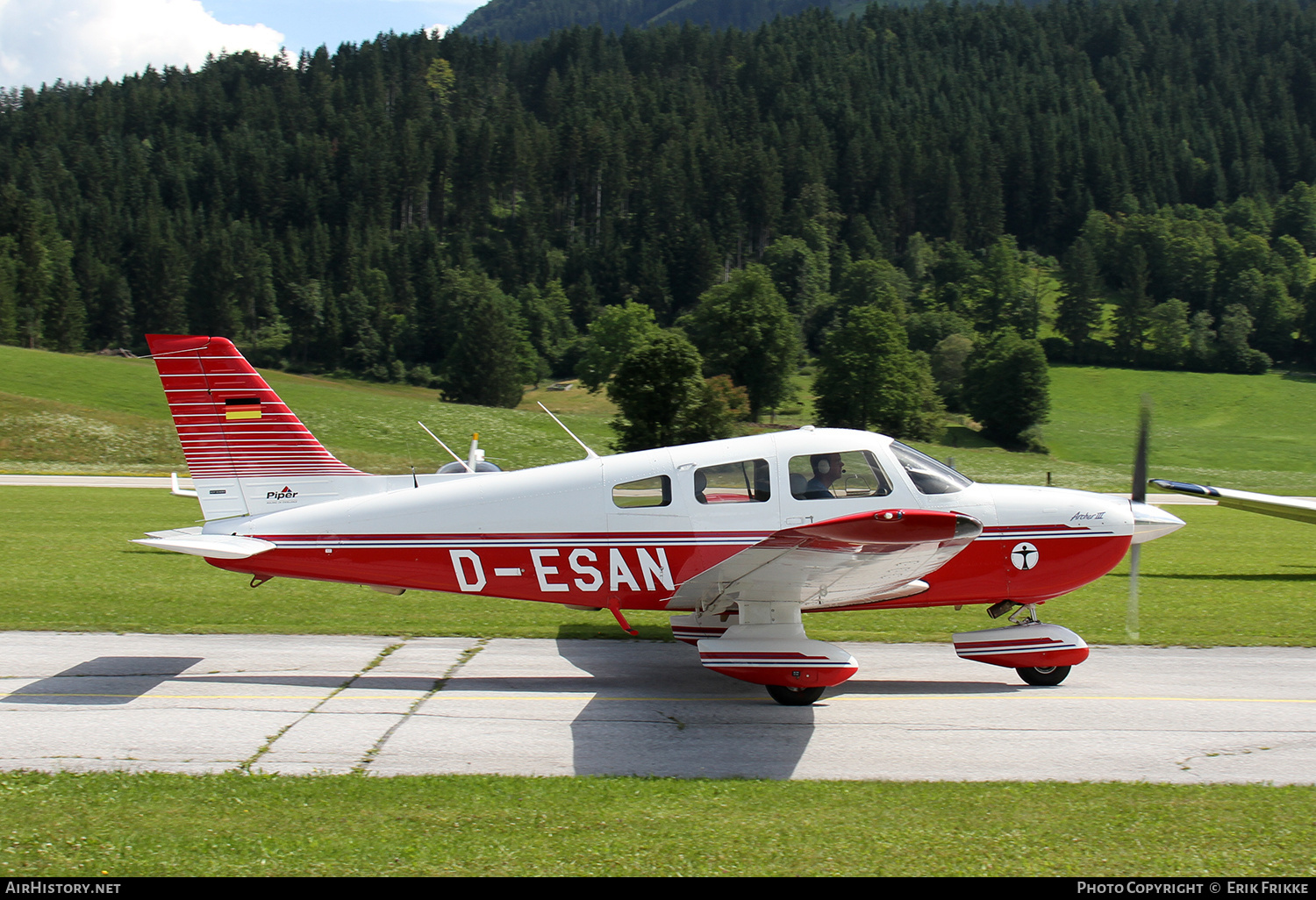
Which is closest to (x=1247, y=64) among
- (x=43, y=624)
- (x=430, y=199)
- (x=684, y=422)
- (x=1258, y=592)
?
(x=430, y=199)

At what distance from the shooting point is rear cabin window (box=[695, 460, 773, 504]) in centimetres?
910

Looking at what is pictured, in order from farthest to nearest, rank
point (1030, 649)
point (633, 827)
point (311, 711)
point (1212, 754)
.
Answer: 1. point (1030, 649)
2. point (311, 711)
3. point (1212, 754)
4. point (633, 827)

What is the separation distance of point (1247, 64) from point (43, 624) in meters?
232

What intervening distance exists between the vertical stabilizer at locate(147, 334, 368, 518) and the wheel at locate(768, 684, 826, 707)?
194 inches

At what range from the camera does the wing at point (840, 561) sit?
7.11 m

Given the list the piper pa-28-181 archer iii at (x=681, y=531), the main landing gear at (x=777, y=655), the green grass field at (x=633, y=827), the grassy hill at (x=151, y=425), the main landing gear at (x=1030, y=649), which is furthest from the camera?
the grassy hill at (x=151, y=425)

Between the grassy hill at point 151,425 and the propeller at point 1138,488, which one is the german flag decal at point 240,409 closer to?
the propeller at point 1138,488

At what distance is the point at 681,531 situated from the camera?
30.0 feet

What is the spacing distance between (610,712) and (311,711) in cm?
265

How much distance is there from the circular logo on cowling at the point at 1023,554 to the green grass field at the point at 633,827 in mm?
2912

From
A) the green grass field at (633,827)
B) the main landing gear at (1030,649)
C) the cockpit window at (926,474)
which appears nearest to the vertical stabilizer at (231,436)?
the green grass field at (633,827)

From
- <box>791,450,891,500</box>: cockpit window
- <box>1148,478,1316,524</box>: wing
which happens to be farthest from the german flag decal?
<box>1148,478,1316,524</box>: wing

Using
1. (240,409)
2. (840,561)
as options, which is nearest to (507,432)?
(240,409)

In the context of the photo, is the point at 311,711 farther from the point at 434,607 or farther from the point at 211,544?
the point at 434,607
